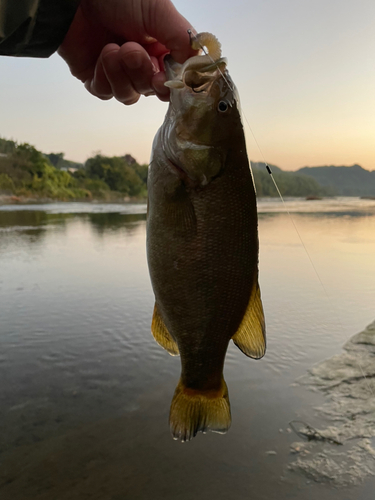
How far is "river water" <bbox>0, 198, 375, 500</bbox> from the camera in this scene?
2.68 m

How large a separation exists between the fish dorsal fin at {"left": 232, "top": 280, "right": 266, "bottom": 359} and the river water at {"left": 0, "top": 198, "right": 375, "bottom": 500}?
0.83m

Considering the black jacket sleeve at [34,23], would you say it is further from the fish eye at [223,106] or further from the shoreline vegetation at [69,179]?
the shoreline vegetation at [69,179]

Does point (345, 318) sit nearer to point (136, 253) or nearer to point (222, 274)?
point (222, 274)

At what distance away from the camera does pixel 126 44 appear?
197 cm

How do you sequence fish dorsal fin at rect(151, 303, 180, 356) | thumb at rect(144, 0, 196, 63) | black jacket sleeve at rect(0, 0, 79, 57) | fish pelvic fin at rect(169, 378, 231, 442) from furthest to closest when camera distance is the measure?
black jacket sleeve at rect(0, 0, 79, 57), thumb at rect(144, 0, 196, 63), fish dorsal fin at rect(151, 303, 180, 356), fish pelvic fin at rect(169, 378, 231, 442)

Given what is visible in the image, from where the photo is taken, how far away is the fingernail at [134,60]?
1.94 m

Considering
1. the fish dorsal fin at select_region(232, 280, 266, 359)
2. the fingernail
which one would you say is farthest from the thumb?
the fish dorsal fin at select_region(232, 280, 266, 359)

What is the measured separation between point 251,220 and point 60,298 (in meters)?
5.86

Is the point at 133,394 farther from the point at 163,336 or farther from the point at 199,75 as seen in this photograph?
the point at 199,75

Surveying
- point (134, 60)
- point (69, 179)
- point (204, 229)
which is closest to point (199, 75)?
point (134, 60)

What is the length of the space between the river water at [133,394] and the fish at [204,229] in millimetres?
904

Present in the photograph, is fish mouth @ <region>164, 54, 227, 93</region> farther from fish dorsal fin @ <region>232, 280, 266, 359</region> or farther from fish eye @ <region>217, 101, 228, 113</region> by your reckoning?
fish dorsal fin @ <region>232, 280, 266, 359</region>

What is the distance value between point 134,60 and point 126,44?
0.10 meters

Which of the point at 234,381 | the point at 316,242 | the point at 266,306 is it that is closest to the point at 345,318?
the point at 266,306
